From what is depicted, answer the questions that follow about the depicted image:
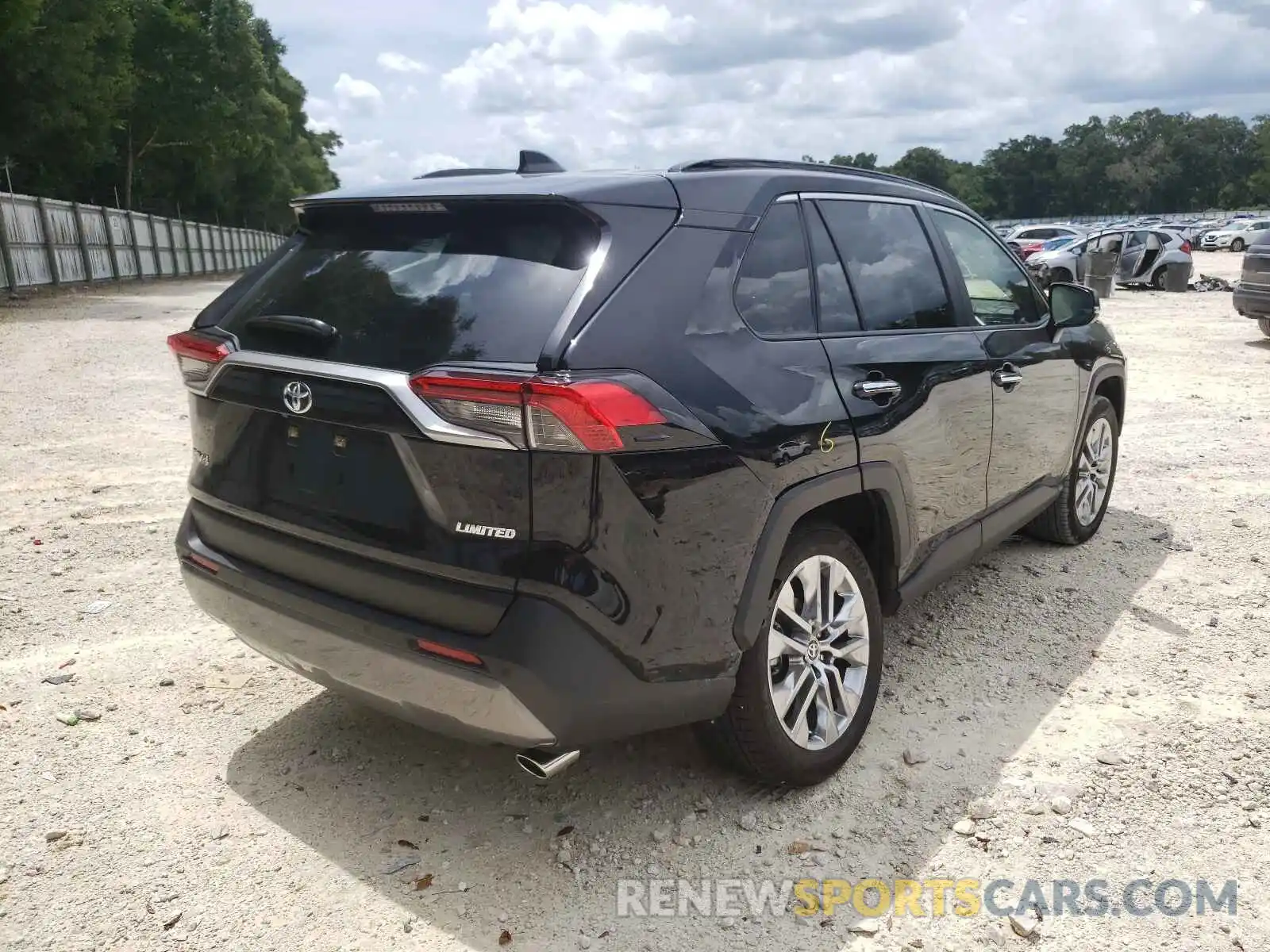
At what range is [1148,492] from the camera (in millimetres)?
6492

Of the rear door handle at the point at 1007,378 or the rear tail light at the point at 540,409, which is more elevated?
the rear tail light at the point at 540,409

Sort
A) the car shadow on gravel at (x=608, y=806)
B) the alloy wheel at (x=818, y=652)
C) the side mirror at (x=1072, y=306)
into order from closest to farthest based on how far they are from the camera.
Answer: the car shadow on gravel at (x=608, y=806) → the alloy wheel at (x=818, y=652) → the side mirror at (x=1072, y=306)

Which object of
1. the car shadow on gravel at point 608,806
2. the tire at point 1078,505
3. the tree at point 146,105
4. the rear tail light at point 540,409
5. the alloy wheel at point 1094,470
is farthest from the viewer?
the tree at point 146,105

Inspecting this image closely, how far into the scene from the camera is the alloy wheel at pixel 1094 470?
17.3 feet

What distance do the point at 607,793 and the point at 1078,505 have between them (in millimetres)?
3251

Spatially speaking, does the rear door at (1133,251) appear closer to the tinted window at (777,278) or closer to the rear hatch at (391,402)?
the tinted window at (777,278)

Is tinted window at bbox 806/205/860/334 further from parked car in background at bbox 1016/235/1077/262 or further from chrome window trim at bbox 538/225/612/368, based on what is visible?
parked car in background at bbox 1016/235/1077/262

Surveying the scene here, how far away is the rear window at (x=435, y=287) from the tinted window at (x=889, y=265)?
117cm

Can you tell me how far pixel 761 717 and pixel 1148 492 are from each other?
4.64m

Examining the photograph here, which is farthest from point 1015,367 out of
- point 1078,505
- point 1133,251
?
point 1133,251

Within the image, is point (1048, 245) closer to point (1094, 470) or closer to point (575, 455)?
point (1094, 470)

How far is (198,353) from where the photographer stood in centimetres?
309

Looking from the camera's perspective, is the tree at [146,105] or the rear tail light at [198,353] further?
the tree at [146,105]

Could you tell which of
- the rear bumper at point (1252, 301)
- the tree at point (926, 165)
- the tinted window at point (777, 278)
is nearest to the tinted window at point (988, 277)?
the tinted window at point (777, 278)
